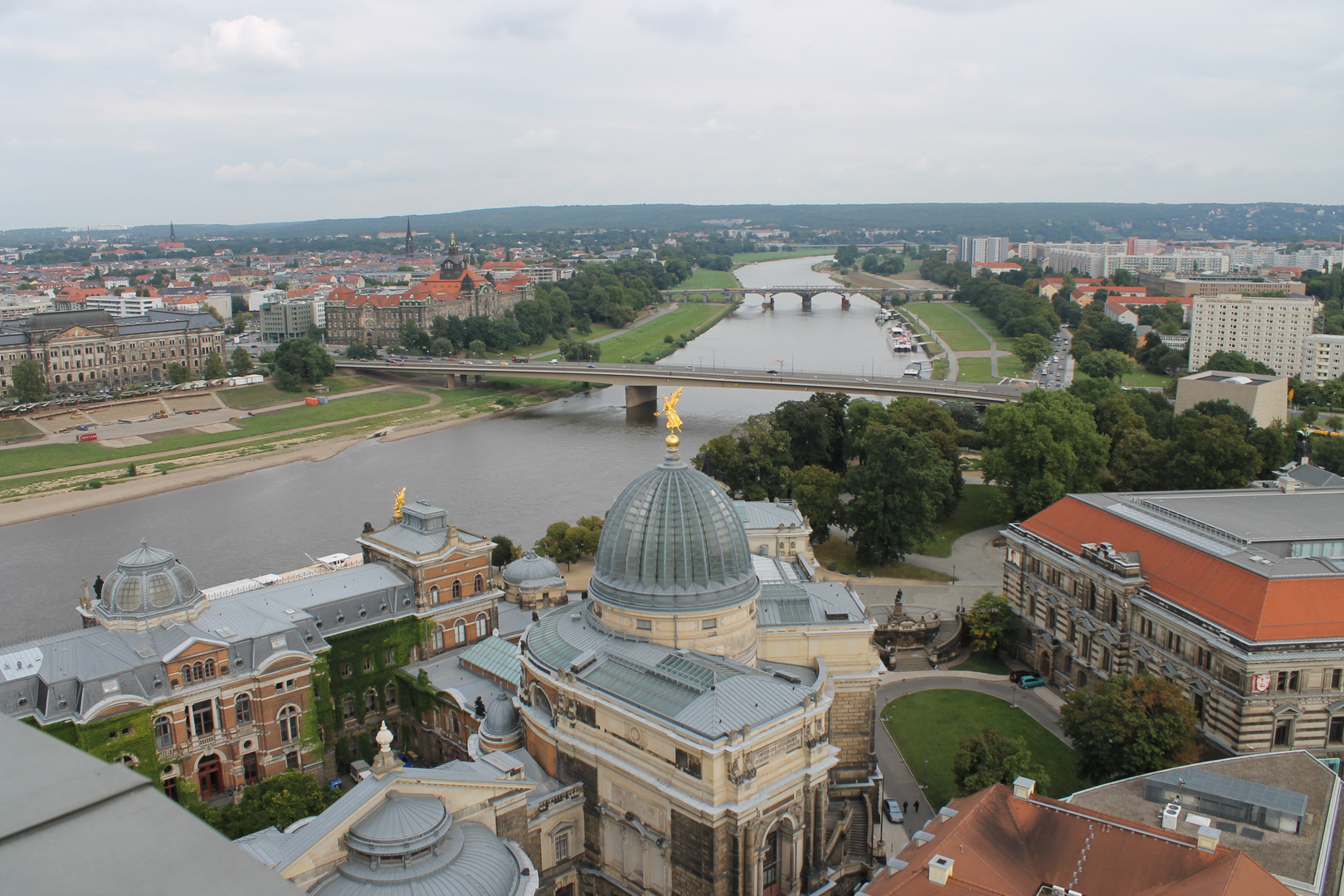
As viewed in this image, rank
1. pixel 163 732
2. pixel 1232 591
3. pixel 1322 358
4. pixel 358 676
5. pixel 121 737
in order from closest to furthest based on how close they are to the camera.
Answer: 1. pixel 121 737
2. pixel 163 732
3. pixel 1232 591
4. pixel 358 676
5. pixel 1322 358

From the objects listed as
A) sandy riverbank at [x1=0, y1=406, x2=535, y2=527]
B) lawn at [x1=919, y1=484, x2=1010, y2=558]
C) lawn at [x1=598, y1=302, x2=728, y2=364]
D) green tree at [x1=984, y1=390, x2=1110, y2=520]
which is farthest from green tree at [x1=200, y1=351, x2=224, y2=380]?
green tree at [x1=984, y1=390, x2=1110, y2=520]

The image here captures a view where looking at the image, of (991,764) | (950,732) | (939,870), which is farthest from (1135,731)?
(939,870)

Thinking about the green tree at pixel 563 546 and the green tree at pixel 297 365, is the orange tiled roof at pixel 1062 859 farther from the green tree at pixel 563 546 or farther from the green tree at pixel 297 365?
the green tree at pixel 297 365

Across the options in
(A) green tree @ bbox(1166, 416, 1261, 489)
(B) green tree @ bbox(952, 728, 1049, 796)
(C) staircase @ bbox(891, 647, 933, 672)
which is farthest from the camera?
(A) green tree @ bbox(1166, 416, 1261, 489)

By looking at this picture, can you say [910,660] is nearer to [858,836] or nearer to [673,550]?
[858,836]

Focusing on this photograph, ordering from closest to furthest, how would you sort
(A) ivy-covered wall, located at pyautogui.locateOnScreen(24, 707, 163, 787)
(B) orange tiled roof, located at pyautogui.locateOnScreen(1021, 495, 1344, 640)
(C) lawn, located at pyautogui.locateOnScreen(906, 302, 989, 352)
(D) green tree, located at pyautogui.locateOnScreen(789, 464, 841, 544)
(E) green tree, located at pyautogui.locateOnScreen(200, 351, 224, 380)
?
(A) ivy-covered wall, located at pyautogui.locateOnScreen(24, 707, 163, 787), (B) orange tiled roof, located at pyautogui.locateOnScreen(1021, 495, 1344, 640), (D) green tree, located at pyautogui.locateOnScreen(789, 464, 841, 544), (E) green tree, located at pyautogui.locateOnScreen(200, 351, 224, 380), (C) lawn, located at pyautogui.locateOnScreen(906, 302, 989, 352)

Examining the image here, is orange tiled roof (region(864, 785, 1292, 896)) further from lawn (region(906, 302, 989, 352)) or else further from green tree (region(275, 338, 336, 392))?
lawn (region(906, 302, 989, 352))

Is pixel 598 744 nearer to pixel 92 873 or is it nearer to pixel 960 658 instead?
pixel 960 658
